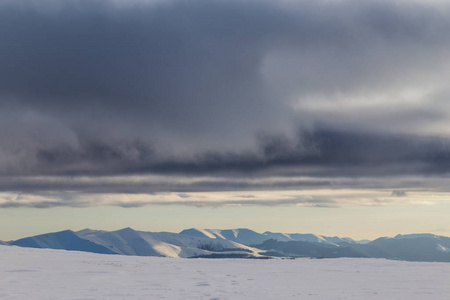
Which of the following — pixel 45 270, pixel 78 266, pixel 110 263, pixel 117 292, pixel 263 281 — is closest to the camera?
pixel 117 292

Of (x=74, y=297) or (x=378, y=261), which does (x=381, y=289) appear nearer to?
(x=74, y=297)

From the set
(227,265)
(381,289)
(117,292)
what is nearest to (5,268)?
(117,292)

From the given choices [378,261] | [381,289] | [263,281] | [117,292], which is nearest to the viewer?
[117,292]

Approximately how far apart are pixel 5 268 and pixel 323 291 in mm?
23750

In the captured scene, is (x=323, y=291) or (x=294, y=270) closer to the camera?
(x=323, y=291)

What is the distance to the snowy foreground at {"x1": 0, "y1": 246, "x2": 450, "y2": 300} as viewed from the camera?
29641 millimetres

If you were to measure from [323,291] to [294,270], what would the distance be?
558 inches

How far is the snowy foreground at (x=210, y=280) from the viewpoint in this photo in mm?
29641

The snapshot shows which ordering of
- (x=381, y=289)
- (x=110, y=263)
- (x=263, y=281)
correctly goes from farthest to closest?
(x=110, y=263), (x=263, y=281), (x=381, y=289)

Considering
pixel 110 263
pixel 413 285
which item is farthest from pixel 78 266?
pixel 413 285

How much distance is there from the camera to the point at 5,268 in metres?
41.3

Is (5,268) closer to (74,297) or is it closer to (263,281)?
(74,297)

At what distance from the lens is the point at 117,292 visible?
98.6 feet

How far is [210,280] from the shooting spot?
1436 inches
